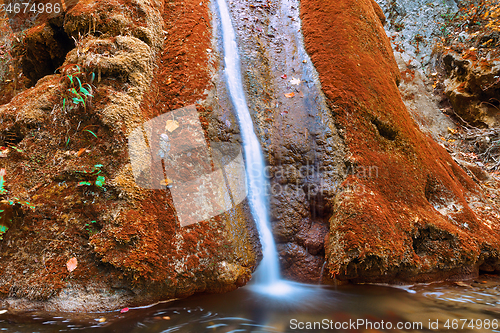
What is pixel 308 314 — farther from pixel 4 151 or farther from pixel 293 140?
pixel 4 151

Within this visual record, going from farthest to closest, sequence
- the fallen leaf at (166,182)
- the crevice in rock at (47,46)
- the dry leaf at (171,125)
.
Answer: the crevice in rock at (47,46) < the dry leaf at (171,125) < the fallen leaf at (166,182)

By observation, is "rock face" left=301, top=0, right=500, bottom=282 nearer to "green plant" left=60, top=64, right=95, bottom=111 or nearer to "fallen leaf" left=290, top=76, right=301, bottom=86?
"fallen leaf" left=290, top=76, right=301, bottom=86

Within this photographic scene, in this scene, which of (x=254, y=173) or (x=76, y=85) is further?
(x=254, y=173)

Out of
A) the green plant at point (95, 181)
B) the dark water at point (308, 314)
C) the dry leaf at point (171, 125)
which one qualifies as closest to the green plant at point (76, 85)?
the green plant at point (95, 181)

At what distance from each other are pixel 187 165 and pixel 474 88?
971 centimetres

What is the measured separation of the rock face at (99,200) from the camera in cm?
239

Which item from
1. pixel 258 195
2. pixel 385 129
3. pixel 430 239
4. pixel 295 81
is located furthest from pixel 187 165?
pixel 430 239

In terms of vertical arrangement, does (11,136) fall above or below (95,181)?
above

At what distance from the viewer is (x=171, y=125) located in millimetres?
3209

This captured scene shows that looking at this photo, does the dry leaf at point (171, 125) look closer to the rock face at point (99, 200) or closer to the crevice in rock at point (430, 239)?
the rock face at point (99, 200)

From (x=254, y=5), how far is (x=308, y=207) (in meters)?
4.54

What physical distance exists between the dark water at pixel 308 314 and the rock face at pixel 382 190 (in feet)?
1.10

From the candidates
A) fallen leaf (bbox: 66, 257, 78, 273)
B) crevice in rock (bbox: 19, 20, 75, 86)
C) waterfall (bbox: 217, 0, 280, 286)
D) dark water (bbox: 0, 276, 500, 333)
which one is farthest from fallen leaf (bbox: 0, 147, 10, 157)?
waterfall (bbox: 217, 0, 280, 286)

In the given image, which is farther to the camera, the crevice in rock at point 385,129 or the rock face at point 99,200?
the crevice in rock at point 385,129
